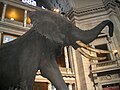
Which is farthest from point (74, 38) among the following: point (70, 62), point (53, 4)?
point (53, 4)

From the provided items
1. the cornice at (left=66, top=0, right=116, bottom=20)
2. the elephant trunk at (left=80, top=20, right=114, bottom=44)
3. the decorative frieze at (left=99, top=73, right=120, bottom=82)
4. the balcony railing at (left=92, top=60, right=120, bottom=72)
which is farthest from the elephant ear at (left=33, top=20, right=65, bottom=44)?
the cornice at (left=66, top=0, right=116, bottom=20)

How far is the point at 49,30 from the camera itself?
2768 mm

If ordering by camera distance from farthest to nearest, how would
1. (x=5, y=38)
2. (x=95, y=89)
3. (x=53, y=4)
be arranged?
(x=53, y=4) → (x=5, y=38) → (x=95, y=89)

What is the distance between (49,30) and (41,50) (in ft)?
1.13

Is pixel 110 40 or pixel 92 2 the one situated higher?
pixel 92 2

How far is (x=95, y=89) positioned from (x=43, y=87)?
14.1 feet

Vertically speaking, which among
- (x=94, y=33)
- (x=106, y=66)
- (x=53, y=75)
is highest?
(x=106, y=66)

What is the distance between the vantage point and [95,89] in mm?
14227

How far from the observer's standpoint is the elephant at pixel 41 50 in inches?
99.3

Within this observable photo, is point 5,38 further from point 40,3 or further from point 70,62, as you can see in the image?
point 40,3

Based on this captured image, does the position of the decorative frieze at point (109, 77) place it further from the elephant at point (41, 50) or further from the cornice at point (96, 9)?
the elephant at point (41, 50)

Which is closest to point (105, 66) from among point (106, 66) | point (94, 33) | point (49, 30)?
point (106, 66)

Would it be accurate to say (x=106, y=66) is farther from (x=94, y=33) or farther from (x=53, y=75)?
(x=53, y=75)

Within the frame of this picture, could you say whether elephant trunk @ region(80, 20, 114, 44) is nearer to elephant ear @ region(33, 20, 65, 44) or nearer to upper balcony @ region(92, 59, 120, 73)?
elephant ear @ region(33, 20, 65, 44)
